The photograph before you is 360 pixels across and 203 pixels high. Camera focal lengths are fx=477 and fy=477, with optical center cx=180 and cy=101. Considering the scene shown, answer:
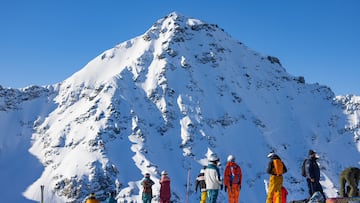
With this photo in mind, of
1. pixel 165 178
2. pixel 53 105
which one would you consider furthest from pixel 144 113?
pixel 165 178

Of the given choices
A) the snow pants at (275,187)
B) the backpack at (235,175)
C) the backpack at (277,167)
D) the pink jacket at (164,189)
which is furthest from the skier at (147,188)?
the backpack at (277,167)

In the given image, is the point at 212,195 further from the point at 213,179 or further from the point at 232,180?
the point at 232,180

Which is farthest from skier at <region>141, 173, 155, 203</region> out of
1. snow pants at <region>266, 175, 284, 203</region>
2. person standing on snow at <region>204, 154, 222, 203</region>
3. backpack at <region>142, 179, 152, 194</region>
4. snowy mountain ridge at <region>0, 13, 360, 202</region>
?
snowy mountain ridge at <region>0, 13, 360, 202</region>

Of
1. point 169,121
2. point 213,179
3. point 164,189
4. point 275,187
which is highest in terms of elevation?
point 169,121

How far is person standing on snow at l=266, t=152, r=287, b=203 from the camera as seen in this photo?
17125 mm

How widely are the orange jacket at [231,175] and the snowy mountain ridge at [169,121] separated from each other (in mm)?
84457

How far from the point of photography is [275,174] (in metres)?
17.3

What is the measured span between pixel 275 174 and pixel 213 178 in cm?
256

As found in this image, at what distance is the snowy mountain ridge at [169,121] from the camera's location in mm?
111250

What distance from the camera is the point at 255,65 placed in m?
153

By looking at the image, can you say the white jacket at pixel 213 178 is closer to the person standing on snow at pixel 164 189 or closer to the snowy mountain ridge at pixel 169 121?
the person standing on snow at pixel 164 189

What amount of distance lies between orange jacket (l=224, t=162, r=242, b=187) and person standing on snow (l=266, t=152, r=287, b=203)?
8.18 ft

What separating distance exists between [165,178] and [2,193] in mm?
86898

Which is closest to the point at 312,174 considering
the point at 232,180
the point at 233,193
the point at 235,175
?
the point at 235,175
